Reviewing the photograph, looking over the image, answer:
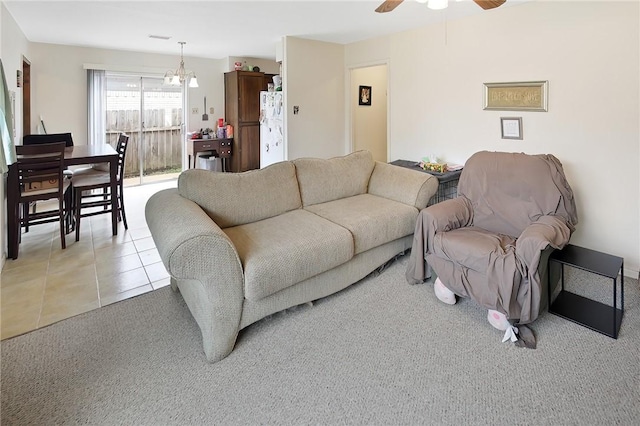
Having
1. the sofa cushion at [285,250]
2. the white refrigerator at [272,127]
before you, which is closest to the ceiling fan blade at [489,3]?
the sofa cushion at [285,250]

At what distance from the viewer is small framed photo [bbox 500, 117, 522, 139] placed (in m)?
3.57

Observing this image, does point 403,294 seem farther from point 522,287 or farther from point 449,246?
point 522,287

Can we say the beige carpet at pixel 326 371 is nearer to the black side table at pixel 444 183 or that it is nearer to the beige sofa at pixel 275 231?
the beige sofa at pixel 275 231

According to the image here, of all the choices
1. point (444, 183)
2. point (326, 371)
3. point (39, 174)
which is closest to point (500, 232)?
point (444, 183)

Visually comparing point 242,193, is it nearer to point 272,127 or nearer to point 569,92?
point 569,92

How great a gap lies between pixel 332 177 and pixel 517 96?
6.56 ft

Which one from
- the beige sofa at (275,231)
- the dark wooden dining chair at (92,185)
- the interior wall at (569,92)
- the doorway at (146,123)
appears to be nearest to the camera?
the beige sofa at (275,231)

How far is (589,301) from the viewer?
8.38 ft

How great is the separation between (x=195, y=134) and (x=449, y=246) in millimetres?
5755

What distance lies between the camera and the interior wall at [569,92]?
2.93 metres

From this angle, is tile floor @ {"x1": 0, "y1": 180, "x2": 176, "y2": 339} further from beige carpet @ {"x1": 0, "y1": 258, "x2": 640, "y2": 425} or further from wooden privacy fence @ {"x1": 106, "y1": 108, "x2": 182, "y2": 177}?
wooden privacy fence @ {"x1": 106, "y1": 108, "x2": 182, "y2": 177}

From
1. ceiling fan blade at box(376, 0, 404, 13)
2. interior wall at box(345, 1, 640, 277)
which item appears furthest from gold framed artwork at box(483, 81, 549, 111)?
ceiling fan blade at box(376, 0, 404, 13)

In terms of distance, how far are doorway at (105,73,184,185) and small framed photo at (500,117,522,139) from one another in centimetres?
575

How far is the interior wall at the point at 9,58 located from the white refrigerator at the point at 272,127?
2963mm
